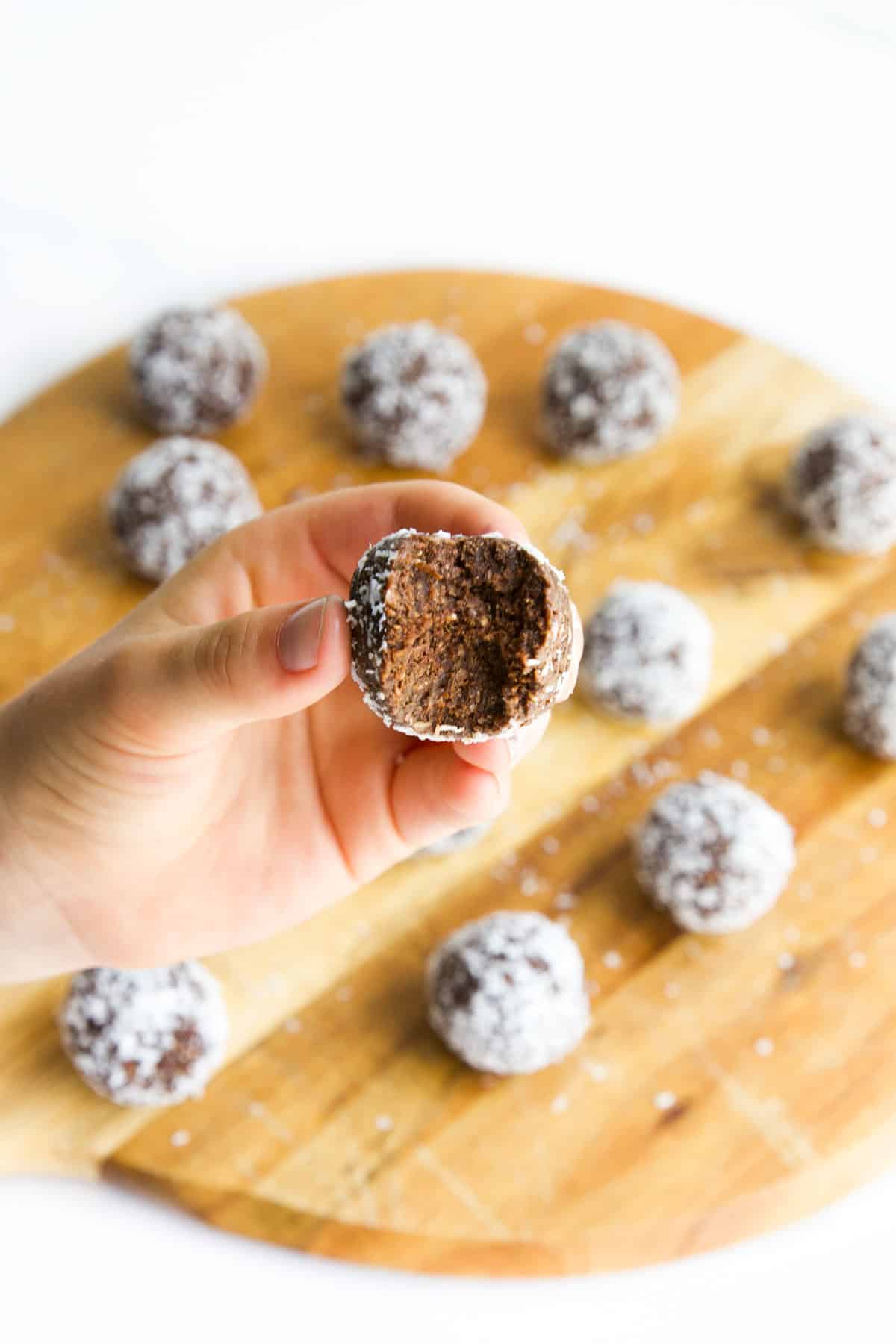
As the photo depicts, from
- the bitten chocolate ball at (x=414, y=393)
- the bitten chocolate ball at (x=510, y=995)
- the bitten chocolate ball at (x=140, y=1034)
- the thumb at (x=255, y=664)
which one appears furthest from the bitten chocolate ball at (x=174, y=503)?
the thumb at (x=255, y=664)

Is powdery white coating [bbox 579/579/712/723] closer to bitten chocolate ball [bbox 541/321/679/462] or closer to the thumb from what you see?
bitten chocolate ball [bbox 541/321/679/462]

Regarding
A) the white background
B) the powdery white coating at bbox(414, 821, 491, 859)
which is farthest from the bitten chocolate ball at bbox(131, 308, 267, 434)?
the powdery white coating at bbox(414, 821, 491, 859)

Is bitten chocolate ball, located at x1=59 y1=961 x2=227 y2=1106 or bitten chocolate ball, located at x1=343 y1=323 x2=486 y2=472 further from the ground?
bitten chocolate ball, located at x1=343 y1=323 x2=486 y2=472

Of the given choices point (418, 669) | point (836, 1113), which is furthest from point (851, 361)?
point (418, 669)

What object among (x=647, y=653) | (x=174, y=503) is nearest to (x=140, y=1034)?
(x=174, y=503)

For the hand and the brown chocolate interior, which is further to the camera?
the hand

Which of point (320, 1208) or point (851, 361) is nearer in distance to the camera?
point (320, 1208)

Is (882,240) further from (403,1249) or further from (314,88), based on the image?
(403,1249)

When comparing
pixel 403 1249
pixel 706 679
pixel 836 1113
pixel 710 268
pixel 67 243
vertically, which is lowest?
pixel 403 1249
